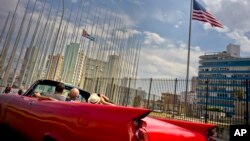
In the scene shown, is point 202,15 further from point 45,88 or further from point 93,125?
point 93,125

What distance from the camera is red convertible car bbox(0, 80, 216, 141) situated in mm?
2156

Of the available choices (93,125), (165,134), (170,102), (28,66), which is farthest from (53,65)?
(165,134)

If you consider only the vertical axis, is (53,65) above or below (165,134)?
above

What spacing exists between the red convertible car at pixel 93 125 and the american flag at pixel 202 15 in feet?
43.8

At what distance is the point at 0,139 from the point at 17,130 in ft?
3.21

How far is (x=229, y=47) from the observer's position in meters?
122

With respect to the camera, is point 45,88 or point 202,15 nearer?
point 45,88

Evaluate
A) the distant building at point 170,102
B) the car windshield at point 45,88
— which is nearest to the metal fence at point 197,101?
the distant building at point 170,102

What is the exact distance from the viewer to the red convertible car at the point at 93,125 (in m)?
2.16

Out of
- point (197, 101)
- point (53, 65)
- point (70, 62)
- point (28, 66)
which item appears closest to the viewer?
point (197, 101)

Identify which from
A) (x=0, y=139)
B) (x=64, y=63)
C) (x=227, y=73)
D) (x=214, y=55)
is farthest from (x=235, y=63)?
(x=0, y=139)

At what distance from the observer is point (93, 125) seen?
2404 mm

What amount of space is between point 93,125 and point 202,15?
15.1 m

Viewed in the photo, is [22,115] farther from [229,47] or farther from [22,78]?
[229,47]
